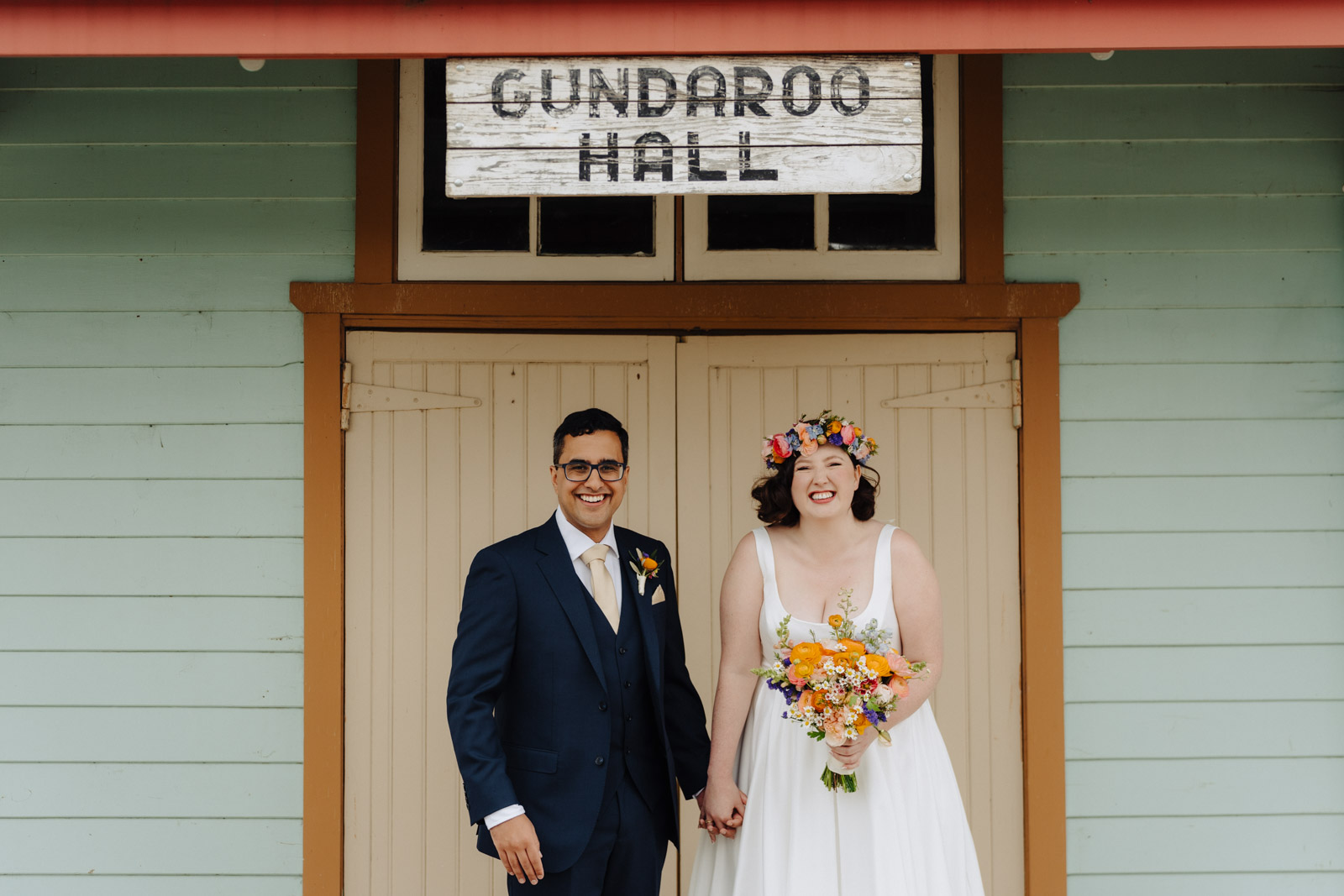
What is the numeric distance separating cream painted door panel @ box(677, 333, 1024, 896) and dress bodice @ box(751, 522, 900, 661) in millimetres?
681

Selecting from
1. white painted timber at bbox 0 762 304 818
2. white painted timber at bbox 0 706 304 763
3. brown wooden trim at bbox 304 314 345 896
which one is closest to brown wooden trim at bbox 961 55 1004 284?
brown wooden trim at bbox 304 314 345 896

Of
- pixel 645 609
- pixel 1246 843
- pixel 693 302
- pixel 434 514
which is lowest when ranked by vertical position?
pixel 1246 843

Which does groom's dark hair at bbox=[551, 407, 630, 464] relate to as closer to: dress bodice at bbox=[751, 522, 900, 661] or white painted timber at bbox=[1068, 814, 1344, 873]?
dress bodice at bbox=[751, 522, 900, 661]

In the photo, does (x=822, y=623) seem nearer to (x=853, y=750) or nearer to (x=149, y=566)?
(x=853, y=750)

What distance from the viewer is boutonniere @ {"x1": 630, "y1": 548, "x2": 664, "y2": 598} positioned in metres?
2.66

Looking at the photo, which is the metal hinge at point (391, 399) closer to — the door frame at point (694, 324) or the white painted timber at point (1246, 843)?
the door frame at point (694, 324)

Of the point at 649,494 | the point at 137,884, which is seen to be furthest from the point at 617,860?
the point at 137,884

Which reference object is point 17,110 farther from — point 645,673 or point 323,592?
point 645,673

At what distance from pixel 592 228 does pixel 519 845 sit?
6.91 feet

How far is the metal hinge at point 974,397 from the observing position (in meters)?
3.43

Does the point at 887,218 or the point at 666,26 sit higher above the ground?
the point at 666,26

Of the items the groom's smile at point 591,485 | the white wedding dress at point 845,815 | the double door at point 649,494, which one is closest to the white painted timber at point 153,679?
the double door at point 649,494

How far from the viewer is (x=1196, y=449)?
11.2 ft

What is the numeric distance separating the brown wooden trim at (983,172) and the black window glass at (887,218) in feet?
0.41
